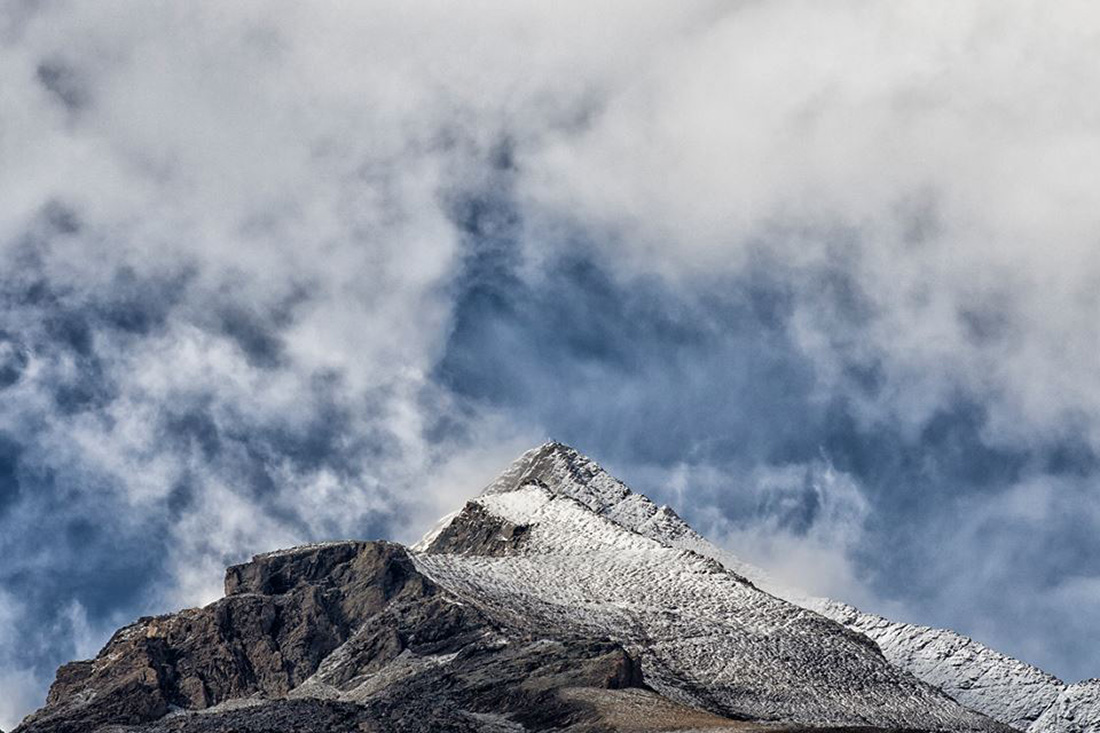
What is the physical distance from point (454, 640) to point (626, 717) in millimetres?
36165

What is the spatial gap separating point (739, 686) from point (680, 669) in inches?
225

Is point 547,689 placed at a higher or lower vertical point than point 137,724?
lower

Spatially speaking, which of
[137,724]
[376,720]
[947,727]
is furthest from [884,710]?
[137,724]

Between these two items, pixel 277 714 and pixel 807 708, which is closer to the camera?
pixel 277 714

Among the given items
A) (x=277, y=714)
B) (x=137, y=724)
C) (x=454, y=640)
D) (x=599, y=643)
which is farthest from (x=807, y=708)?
(x=137, y=724)

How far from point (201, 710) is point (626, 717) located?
50227 millimetres

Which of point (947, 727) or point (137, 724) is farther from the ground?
point (137, 724)

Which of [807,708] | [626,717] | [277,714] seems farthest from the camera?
[807,708]

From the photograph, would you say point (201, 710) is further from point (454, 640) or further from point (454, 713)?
point (454, 713)

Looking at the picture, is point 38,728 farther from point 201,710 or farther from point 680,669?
point 680,669

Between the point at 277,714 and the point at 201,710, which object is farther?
the point at 201,710

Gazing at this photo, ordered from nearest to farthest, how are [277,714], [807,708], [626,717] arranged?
[626,717] < [277,714] < [807,708]

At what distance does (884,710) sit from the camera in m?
197

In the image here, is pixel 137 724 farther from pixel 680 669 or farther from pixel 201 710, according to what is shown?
pixel 680 669
